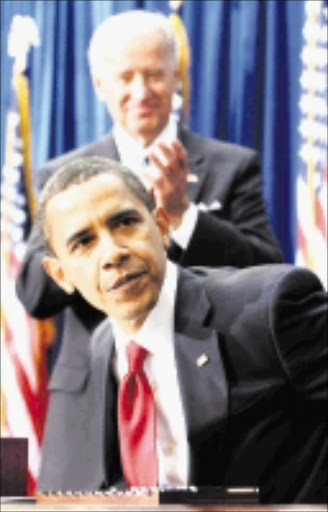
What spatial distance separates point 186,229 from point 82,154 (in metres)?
0.42

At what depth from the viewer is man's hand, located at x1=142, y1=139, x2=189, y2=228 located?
8.87 feet

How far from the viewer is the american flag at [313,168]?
297 centimetres

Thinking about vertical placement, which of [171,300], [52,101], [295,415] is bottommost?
[295,415]

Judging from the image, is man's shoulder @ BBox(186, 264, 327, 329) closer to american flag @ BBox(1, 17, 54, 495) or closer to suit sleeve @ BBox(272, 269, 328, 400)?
suit sleeve @ BBox(272, 269, 328, 400)

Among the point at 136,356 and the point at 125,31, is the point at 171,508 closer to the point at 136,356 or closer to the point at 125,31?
the point at 136,356

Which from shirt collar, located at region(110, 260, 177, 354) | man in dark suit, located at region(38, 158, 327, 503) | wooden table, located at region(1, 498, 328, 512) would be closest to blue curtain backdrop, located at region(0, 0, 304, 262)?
man in dark suit, located at region(38, 158, 327, 503)

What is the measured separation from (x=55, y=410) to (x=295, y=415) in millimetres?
803

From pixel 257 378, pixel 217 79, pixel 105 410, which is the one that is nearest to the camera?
pixel 257 378

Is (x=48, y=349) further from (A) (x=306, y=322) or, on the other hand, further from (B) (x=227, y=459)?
(A) (x=306, y=322)

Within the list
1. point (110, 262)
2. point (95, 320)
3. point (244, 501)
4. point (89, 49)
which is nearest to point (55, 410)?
point (95, 320)

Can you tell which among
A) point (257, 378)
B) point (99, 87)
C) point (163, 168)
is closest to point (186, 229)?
point (163, 168)

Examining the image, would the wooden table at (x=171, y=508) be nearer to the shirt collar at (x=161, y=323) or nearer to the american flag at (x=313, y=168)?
the shirt collar at (x=161, y=323)

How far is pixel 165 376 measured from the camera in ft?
7.84

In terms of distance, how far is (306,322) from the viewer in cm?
207
